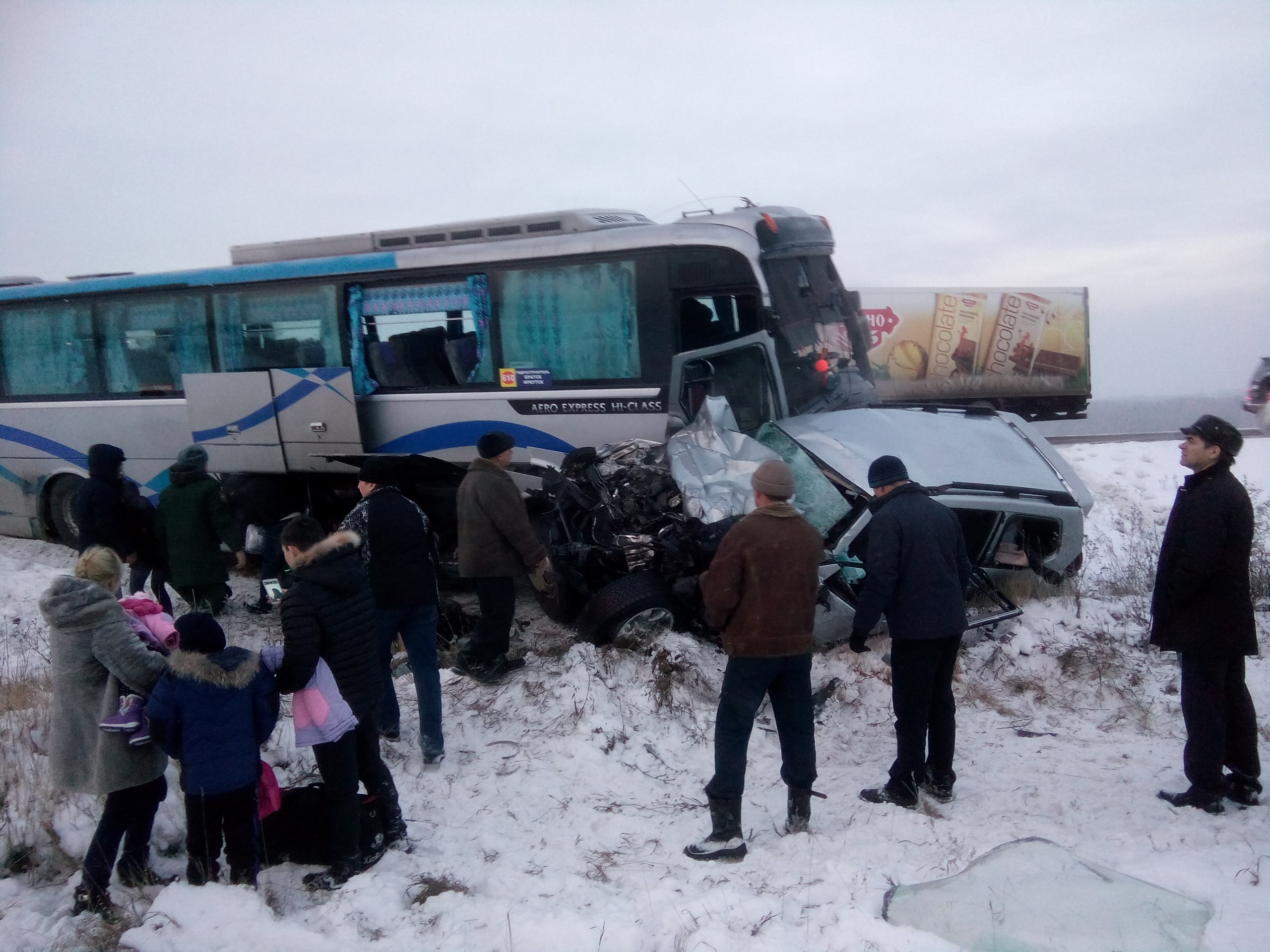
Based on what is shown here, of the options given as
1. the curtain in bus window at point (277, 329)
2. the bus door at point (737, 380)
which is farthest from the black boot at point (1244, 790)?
the curtain in bus window at point (277, 329)

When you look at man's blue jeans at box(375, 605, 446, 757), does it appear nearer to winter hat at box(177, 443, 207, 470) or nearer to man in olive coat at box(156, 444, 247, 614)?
man in olive coat at box(156, 444, 247, 614)

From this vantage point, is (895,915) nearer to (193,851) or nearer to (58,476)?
(193,851)

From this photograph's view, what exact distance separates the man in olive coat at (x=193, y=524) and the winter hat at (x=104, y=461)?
15.4 inches

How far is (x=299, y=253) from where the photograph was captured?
953 cm

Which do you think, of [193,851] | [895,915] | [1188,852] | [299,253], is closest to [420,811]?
[193,851]

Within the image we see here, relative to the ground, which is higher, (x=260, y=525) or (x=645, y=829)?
(x=260, y=525)

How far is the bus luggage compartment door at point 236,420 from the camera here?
360 inches

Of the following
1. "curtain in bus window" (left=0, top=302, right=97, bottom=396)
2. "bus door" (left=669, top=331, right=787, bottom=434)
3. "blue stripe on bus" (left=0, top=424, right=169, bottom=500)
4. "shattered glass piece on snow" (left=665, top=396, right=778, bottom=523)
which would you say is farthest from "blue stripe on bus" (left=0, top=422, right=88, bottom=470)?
"shattered glass piece on snow" (left=665, top=396, right=778, bottom=523)

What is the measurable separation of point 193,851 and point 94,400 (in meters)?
8.26

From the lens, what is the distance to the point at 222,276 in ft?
31.6

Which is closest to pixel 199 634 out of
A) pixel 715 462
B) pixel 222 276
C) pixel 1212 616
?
pixel 715 462

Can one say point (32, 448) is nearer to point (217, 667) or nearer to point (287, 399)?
point (287, 399)

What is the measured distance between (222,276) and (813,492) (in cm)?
691

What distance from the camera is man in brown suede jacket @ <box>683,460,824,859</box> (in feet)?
13.1
